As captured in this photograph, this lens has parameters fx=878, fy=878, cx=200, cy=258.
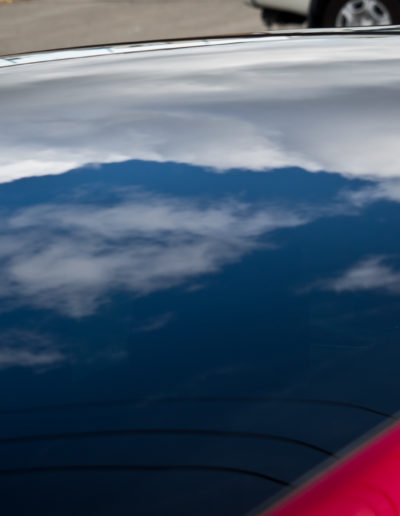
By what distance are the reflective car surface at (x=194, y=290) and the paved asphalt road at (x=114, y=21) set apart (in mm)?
8216

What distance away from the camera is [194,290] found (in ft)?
4.11

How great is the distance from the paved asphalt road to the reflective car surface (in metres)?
8.22

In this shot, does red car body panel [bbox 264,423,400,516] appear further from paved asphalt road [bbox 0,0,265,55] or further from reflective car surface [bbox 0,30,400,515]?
paved asphalt road [bbox 0,0,265,55]

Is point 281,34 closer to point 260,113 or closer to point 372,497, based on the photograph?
point 260,113

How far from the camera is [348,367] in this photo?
1.11 m

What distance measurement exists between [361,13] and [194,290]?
21.1ft


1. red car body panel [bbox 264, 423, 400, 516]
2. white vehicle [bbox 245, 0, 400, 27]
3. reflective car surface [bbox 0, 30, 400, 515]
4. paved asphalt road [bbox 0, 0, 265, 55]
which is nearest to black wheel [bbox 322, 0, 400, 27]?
white vehicle [bbox 245, 0, 400, 27]

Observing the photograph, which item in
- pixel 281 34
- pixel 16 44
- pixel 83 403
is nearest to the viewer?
pixel 83 403

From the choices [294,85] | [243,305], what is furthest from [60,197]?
[294,85]

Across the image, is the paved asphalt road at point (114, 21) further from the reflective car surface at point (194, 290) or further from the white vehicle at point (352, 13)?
the reflective car surface at point (194, 290)

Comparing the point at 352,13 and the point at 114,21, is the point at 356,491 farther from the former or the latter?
the point at 114,21

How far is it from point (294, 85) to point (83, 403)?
121 centimetres

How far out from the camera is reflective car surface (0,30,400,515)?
95cm

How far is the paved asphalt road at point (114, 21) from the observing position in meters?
10.2
